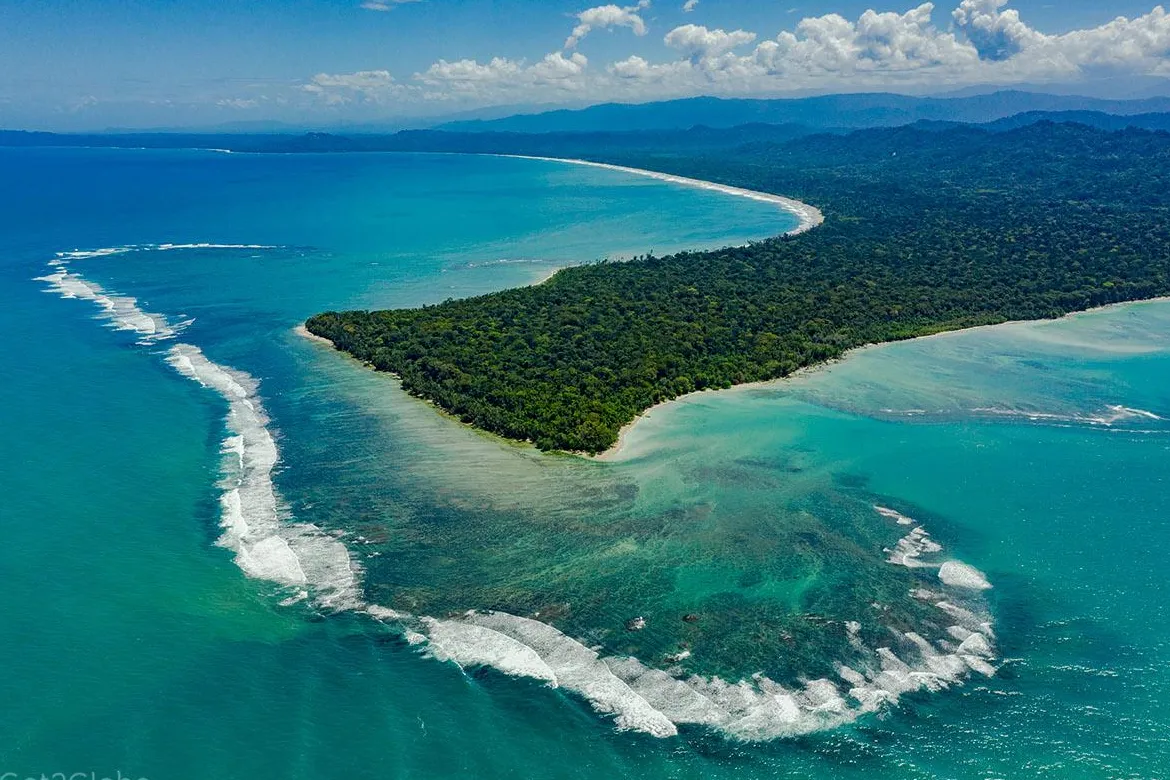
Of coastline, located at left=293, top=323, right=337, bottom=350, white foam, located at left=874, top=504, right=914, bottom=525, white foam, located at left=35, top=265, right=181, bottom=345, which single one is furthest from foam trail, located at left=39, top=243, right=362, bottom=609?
white foam, located at left=874, top=504, right=914, bottom=525

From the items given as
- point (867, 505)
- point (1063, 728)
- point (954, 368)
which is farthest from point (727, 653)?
point (954, 368)

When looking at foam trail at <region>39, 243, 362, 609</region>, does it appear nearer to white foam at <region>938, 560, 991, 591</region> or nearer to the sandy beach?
the sandy beach

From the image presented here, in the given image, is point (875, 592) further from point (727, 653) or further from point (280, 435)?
point (280, 435)

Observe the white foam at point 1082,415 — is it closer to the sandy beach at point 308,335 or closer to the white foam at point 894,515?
the white foam at point 894,515

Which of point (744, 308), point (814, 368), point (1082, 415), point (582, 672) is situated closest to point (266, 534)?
point (582, 672)

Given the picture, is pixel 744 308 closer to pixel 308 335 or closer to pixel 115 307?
pixel 308 335
